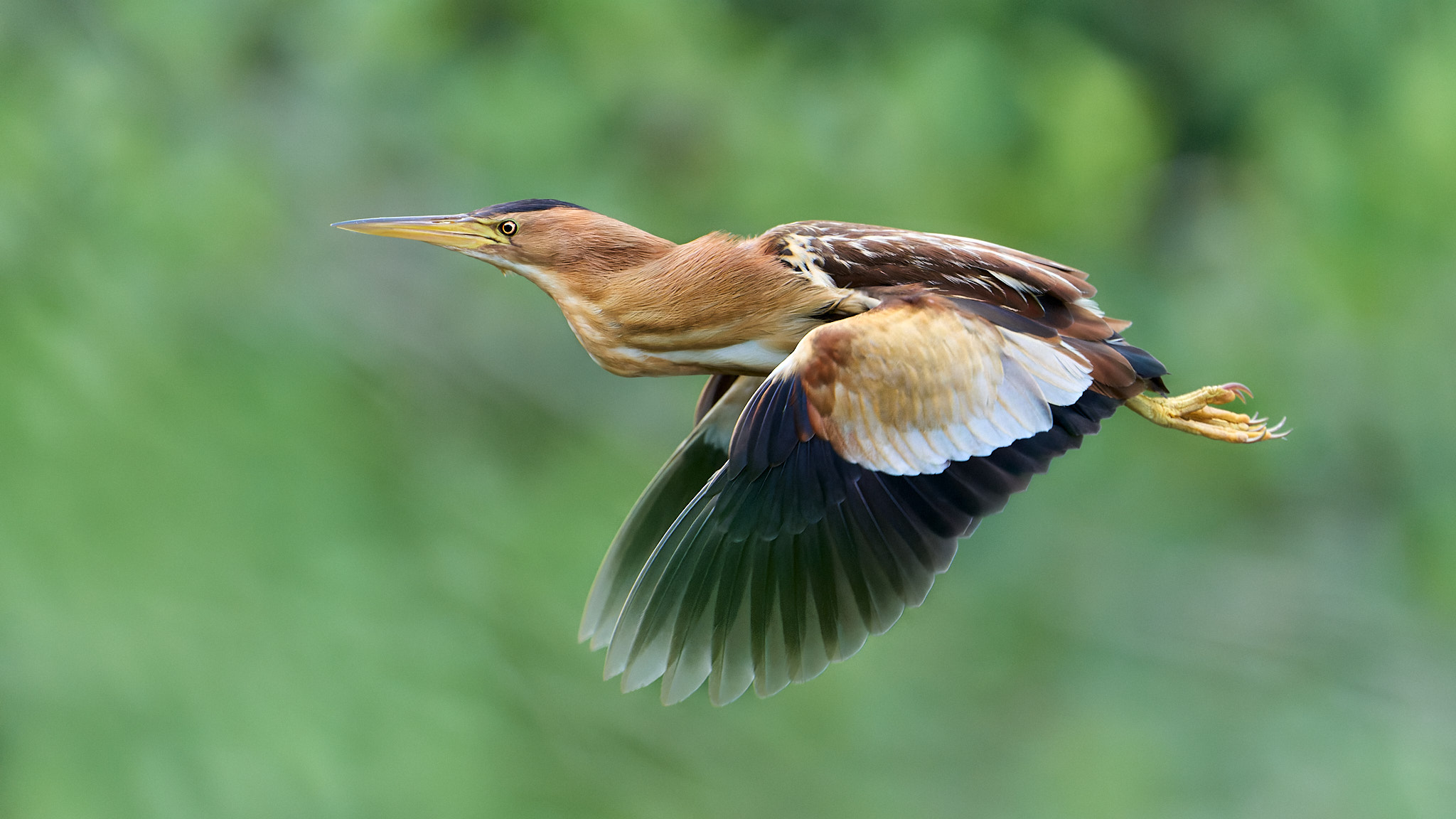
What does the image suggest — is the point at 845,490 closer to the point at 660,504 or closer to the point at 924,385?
the point at 924,385

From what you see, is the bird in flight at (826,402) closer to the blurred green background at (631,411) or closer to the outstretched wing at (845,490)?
the outstretched wing at (845,490)

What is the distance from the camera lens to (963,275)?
123 centimetres

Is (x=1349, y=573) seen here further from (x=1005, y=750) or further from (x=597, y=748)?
(x=597, y=748)

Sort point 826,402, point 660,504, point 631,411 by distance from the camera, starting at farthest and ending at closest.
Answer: point 631,411
point 660,504
point 826,402

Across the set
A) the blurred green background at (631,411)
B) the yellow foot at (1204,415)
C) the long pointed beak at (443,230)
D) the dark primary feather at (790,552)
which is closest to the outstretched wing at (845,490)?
the dark primary feather at (790,552)

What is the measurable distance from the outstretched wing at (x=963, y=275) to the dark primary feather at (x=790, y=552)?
5 centimetres

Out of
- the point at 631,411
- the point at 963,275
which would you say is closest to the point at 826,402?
the point at 963,275

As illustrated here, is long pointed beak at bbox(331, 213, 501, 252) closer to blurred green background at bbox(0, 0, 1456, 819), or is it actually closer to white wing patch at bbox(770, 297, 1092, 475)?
white wing patch at bbox(770, 297, 1092, 475)

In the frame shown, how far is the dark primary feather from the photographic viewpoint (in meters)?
1.15

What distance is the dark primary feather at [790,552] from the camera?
115 centimetres

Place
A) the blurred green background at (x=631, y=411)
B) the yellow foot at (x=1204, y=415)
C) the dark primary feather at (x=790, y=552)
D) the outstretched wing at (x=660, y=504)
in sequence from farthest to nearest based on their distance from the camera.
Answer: the blurred green background at (x=631, y=411) → the outstretched wing at (x=660, y=504) → the yellow foot at (x=1204, y=415) → the dark primary feather at (x=790, y=552)

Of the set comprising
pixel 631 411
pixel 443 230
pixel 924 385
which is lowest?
pixel 631 411

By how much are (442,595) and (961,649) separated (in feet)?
4.72

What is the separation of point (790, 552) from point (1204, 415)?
0.43 meters
